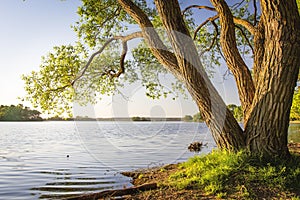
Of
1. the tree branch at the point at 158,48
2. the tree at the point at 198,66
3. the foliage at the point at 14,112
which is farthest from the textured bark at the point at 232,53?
the foliage at the point at 14,112

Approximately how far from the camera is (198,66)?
256 inches

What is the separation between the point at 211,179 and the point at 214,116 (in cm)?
159

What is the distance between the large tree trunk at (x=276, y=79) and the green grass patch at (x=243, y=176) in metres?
0.39

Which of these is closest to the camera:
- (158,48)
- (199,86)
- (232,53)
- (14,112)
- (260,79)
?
(260,79)

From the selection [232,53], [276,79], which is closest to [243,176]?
[276,79]

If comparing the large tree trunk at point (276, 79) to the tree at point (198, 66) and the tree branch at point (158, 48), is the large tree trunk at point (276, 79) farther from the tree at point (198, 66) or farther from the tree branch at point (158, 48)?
the tree branch at point (158, 48)

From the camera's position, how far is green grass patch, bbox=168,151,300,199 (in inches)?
198

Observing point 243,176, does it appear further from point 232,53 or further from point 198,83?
point 232,53

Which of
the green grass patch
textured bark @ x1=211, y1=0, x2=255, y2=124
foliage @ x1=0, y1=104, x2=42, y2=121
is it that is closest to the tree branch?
textured bark @ x1=211, y1=0, x2=255, y2=124

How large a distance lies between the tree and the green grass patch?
0.35 meters

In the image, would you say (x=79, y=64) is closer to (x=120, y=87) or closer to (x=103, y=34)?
(x=103, y=34)

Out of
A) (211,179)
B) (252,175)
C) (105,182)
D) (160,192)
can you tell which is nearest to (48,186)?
(105,182)

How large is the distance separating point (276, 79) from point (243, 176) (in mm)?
2197

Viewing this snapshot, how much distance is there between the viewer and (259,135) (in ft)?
19.9
